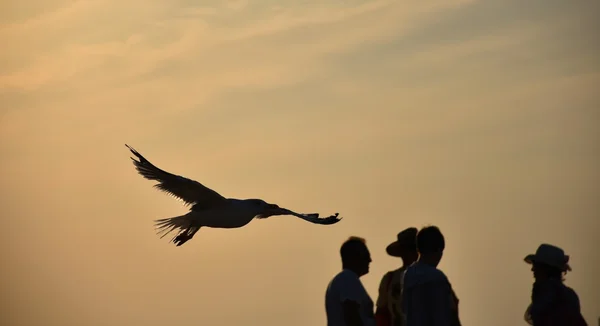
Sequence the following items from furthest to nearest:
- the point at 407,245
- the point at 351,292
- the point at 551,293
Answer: the point at 407,245
the point at 551,293
the point at 351,292

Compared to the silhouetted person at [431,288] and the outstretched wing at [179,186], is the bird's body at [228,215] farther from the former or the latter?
the silhouetted person at [431,288]

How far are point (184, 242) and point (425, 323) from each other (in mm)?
7090

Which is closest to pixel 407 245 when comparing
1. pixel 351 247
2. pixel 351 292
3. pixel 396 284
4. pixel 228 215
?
pixel 396 284

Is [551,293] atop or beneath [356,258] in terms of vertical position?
beneath

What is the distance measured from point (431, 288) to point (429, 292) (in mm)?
34

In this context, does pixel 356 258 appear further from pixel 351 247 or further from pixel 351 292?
pixel 351 292

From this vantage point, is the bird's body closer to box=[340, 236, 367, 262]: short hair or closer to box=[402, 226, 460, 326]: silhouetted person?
box=[340, 236, 367, 262]: short hair

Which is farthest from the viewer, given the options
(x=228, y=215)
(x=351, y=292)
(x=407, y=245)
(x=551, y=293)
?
(x=228, y=215)

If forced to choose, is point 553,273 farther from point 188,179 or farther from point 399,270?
point 188,179

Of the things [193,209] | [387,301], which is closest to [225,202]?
[193,209]

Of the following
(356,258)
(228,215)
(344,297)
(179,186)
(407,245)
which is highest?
(179,186)

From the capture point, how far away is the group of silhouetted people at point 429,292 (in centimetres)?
833

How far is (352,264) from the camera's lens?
8.53 m

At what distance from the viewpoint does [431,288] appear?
8336mm
